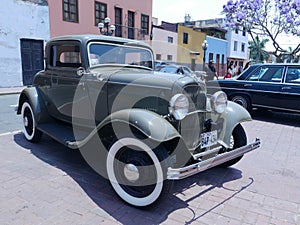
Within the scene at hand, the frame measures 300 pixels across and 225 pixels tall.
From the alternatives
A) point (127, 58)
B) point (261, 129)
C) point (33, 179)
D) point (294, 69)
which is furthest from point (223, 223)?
point (294, 69)

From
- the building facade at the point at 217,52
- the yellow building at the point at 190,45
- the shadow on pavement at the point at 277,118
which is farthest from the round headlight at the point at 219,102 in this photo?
the building facade at the point at 217,52

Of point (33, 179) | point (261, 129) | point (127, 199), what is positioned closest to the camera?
point (127, 199)

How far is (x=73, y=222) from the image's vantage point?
237 cm

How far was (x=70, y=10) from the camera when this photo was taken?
14.3 metres

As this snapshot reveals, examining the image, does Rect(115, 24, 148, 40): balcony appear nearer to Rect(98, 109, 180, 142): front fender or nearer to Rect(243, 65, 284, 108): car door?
Rect(243, 65, 284, 108): car door

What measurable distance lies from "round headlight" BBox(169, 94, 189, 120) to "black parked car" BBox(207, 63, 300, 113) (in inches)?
140

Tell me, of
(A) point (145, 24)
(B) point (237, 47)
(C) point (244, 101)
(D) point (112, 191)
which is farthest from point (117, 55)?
(B) point (237, 47)

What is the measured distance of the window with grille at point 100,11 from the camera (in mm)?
15716

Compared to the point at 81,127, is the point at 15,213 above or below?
below

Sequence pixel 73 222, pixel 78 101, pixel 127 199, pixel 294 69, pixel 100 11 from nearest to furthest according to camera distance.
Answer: pixel 73 222, pixel 127 199, pixel 78 101, pixel 294 69, pixel 100 11

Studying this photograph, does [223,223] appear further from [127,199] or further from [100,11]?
[100,11]

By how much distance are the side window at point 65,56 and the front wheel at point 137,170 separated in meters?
1.53

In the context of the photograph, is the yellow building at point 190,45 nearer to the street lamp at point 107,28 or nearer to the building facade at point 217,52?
the building facade at point 217,52

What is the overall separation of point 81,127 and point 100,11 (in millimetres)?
13926
